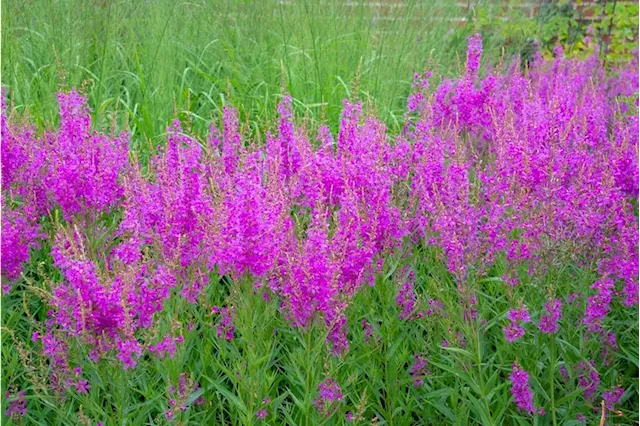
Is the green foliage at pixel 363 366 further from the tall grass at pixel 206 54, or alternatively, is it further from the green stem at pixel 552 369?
the tall grass at pixel 206 54

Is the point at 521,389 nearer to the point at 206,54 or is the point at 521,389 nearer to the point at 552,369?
the point at 552,369

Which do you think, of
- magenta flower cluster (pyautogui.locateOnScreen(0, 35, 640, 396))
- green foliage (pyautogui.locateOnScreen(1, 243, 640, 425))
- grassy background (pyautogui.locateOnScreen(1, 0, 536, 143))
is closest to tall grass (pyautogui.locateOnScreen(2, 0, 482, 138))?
grassy background (pyautogui.locateOnScreen(1, 0, 536, 143))

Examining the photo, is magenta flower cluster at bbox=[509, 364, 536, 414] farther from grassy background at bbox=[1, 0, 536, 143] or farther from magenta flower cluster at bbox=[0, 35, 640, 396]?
grassy background at bbox=[1, 0, 536, 143]

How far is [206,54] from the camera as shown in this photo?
7.51 m

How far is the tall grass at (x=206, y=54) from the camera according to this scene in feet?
19.5

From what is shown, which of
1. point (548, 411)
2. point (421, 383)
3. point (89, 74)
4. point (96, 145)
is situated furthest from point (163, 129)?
point (548, 411)

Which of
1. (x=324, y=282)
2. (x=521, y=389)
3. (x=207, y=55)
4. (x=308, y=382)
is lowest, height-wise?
(x=207, y=55)

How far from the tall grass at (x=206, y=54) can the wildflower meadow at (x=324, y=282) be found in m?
1.76

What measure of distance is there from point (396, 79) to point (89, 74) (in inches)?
92.3

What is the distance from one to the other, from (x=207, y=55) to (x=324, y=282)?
15.6 ft

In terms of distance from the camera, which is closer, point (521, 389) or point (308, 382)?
point (308, 382)

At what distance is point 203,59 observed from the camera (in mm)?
7504

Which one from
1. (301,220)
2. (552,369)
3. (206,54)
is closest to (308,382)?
(552,369)

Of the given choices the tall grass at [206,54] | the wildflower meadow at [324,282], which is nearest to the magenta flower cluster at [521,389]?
the wildflower meadow at [324,282]
